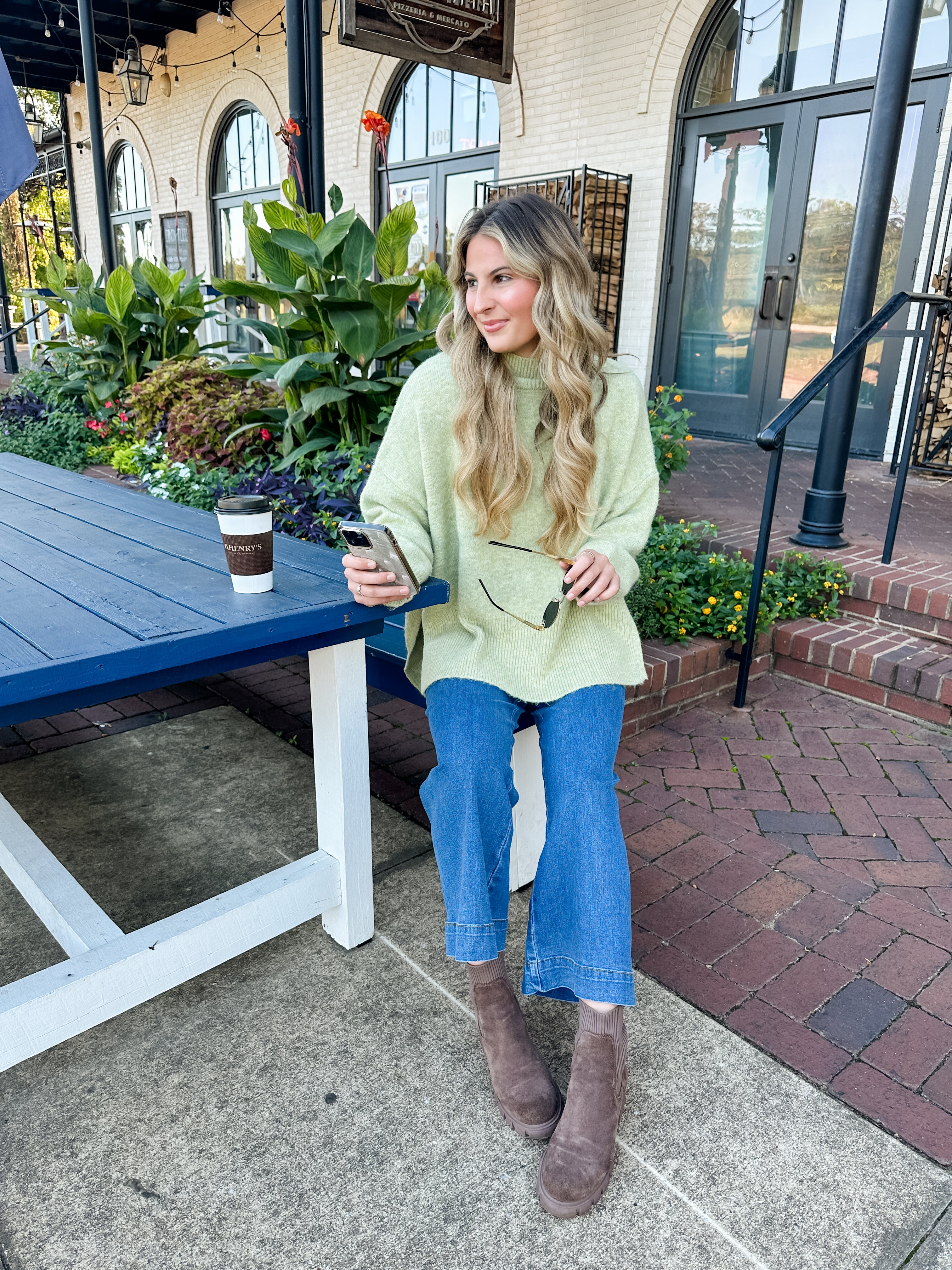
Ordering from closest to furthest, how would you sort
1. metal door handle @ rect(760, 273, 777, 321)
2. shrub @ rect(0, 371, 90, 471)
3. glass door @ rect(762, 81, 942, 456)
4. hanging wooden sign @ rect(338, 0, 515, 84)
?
hanging wooden sign @ rect(338, 0, 515, 84) < shrub @ rect(0, 371, 90, 471) < glass door @ rect(762, 81, 942, 456) < metal door handle @ rect(760, 273, 777, 321)

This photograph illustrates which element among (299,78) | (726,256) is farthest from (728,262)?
(299,78)

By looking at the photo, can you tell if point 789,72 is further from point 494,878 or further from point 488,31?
Answer: point 494,878

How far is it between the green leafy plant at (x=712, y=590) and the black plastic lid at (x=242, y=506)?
5.38 ft

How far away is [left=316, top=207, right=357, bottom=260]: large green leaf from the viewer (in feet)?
10.0

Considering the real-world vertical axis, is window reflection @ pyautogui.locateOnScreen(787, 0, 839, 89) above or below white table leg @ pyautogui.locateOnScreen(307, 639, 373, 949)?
above

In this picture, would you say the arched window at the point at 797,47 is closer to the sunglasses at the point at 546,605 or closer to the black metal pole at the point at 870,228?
the black metal pole at the point at 870,228

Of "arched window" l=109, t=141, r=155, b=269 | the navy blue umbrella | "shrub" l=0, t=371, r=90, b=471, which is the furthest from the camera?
"arched window" l=109, t=141, r=155, b=269

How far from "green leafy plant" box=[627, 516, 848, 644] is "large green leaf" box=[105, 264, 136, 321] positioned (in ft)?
11.1

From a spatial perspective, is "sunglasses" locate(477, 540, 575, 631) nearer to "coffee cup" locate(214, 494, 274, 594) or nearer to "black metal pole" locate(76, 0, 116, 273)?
"coffee cup" locate(214, 494, 274, 594)

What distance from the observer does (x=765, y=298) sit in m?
6.14

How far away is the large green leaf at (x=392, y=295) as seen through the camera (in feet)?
10.2

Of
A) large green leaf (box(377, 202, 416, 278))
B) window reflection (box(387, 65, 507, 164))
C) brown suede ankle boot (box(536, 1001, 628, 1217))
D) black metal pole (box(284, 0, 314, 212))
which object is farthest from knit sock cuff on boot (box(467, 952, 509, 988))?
window reflection (box(387, 65, 507, 164))

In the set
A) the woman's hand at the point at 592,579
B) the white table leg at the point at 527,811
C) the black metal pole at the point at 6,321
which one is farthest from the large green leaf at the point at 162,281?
the black metal pole at the point at 6,321

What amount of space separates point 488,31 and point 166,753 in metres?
4.98
